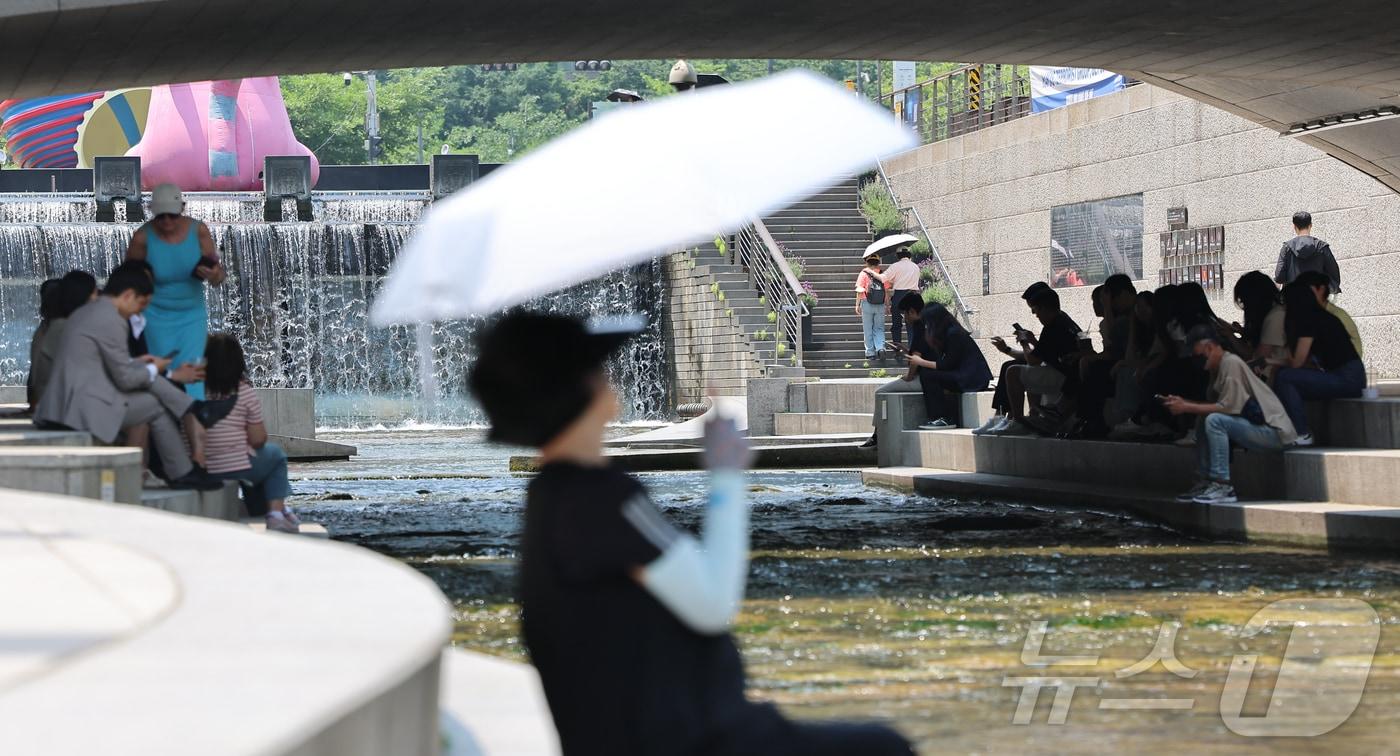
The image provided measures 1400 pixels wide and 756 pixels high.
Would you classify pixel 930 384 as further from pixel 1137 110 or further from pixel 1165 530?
pixel 1137 110

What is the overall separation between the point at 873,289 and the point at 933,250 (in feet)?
18.9

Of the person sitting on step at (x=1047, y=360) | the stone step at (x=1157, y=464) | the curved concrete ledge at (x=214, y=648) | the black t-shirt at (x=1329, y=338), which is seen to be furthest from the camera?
the person sitting on step at (x=1047, y=360)

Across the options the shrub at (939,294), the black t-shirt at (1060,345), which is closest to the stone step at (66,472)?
the black t-shirt at (1060,345)

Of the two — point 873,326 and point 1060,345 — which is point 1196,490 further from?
point 873,326

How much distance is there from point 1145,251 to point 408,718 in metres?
24.3

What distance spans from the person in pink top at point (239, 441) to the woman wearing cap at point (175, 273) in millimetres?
463

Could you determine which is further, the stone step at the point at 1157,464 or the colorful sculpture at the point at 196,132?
the colorful sculpture at the point at 196,132

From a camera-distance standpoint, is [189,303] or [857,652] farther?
[189,303]

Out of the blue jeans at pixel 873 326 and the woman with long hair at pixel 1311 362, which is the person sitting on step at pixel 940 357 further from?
the blue jeans at pixel 873 326

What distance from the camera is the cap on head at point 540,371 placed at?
305 centimetres

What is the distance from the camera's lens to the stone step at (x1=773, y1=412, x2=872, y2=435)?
74.6ft

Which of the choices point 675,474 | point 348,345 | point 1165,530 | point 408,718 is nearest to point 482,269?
point 408,718

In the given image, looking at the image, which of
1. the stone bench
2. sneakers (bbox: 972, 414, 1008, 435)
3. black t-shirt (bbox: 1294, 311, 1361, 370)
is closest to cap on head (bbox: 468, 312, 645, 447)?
black t-shirt (bbox: 1294, 311, 1361, 370)

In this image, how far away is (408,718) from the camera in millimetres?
2844
